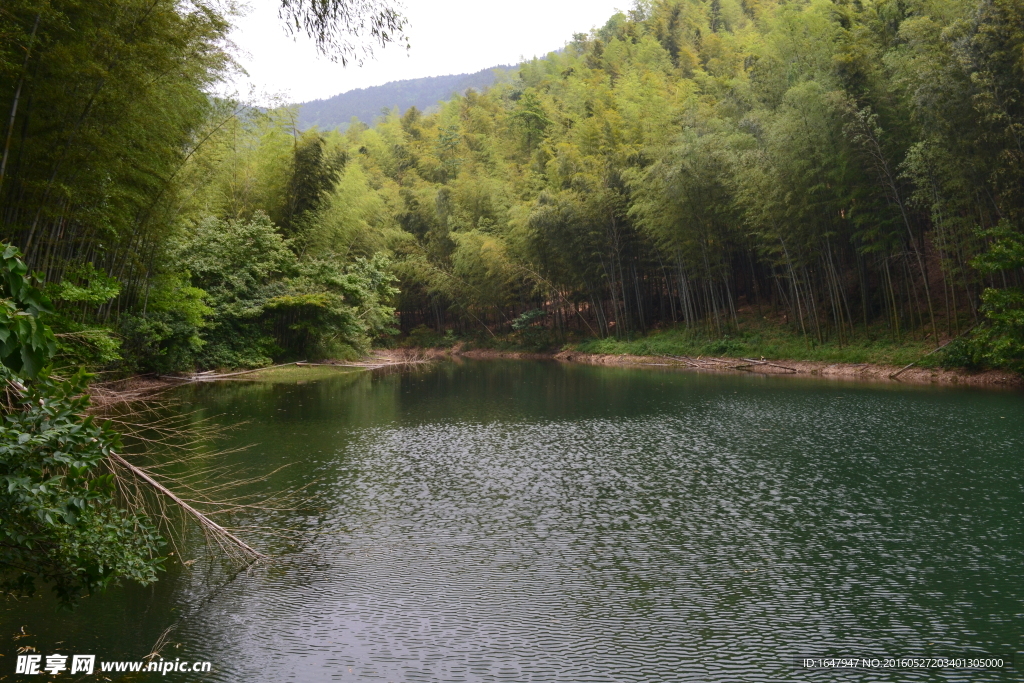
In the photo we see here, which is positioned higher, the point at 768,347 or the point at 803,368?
the point at 768,347

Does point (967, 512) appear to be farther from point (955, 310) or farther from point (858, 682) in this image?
point (955, 310)

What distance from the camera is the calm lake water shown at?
15.8ft

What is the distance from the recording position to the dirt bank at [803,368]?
17250 millimetres

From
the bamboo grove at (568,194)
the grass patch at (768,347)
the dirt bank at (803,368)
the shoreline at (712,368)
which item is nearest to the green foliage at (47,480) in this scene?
the shoreline at (712,368)

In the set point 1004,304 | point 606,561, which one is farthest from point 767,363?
point 606,561

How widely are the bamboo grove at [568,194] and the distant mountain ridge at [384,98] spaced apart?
97301 millimetres

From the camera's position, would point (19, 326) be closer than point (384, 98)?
Yes

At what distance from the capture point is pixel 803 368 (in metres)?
22.1

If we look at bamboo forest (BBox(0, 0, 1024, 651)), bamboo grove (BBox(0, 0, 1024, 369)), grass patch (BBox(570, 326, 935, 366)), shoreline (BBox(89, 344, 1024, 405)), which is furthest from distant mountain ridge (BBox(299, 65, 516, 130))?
grass patch (BBox(570, 326, 935, 366))

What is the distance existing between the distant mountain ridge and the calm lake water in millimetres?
125789

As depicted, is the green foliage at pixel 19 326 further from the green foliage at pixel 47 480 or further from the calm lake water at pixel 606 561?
the calm lake water at pixel 606 561

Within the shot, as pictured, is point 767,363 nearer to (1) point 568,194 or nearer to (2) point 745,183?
(2) point 745,183

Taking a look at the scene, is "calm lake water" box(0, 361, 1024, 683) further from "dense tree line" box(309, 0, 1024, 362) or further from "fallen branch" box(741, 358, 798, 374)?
"fallen branch" box(741, 358, 798, 374)

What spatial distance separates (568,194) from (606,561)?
981 inches
